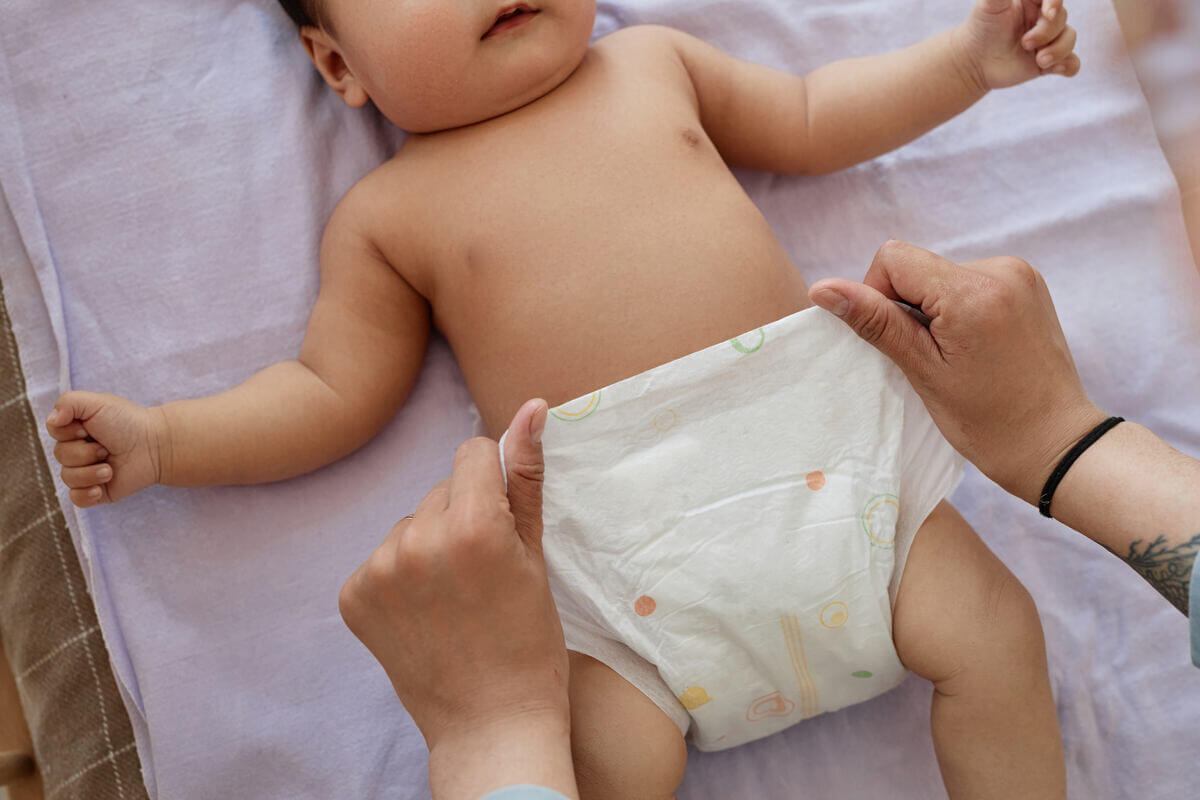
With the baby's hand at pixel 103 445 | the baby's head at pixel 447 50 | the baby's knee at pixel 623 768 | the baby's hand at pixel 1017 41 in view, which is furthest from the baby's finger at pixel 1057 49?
the baby's hand at pixel 103 445

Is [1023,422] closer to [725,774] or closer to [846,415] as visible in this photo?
[846,415]

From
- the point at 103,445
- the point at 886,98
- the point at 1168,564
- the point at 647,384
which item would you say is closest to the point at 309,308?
the point at 103,445

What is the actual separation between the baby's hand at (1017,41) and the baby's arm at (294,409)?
32.4 inches

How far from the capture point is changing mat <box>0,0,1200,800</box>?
1.28 m

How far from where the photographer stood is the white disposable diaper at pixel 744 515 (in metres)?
1.13

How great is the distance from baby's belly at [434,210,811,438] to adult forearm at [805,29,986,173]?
0.24 meters

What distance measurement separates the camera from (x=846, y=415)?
117 cm

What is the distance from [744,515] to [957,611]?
26 centimetres

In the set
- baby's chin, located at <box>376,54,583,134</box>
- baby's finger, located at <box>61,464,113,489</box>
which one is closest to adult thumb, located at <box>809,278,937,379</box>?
baby's chin, located at <box>376,54,583,134</box>

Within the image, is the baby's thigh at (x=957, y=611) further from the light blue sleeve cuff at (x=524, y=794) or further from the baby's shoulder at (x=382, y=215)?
the baby's shoulder at (x=382, y=215)

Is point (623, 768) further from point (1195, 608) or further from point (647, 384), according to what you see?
point (1195, 608)

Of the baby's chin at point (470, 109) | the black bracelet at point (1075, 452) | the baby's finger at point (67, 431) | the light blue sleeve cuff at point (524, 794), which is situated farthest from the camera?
the baby's chin at point (470, 109)

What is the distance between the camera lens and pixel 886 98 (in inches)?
52.9

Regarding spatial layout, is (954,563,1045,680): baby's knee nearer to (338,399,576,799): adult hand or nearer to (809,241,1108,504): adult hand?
(809,241,1108,504): adult hand
